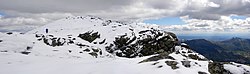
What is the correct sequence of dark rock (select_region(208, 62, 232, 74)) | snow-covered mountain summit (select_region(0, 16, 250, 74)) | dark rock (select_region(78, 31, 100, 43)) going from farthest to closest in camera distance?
1. dark rock (select_region(78, 31, 100, 43))
2. dark rock (select_region(208, 62, 232, 74))
3. snow-covered mountain summit (select_region(0, 16, 250, 74))

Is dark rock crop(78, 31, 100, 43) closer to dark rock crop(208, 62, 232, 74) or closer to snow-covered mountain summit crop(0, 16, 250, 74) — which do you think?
snow-covered mountain summit crop(0, 16, 250, 74)

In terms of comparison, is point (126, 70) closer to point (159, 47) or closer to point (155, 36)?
point (159, 47)

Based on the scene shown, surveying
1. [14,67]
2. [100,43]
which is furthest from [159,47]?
[14,67]

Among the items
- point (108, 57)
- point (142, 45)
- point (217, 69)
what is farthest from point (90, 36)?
point (217, 69)

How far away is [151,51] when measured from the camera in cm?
11238

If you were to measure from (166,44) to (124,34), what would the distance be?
24.7 metres

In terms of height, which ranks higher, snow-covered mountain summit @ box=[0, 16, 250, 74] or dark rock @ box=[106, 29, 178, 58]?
snow-covered mountain summit @ box=[0, 16, 250, 74]

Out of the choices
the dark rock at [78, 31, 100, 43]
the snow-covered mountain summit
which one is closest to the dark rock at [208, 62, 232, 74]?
the snow-covered mountain summit

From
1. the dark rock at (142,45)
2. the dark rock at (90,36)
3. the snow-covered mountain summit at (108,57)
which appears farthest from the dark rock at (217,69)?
the dark rock at (90,36)

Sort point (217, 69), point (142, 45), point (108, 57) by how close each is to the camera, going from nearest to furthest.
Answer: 1. point (217, 69)
2. point (108, 57)
3. point (142, 45)

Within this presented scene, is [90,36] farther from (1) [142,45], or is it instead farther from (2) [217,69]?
(2) [217,69]

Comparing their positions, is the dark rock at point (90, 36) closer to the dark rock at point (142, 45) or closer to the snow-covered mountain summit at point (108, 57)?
the snow-covered mountain summit at point (108, 57)

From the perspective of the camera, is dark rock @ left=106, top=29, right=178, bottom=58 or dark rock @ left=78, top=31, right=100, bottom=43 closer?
dark rock @ left=106, top=29, right=178, bottom=58

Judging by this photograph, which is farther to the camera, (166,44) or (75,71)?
(166,44)
